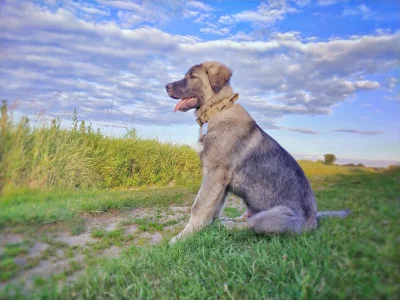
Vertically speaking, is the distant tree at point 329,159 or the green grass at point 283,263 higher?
the distant tree at point 329,159

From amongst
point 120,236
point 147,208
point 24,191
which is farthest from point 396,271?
point 147,208

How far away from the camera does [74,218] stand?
2287mm

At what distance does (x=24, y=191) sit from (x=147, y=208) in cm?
549

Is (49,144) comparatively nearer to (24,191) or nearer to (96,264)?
(24,191)

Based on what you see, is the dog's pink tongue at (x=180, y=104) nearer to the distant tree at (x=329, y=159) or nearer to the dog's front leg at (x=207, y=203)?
the dog's front leg at (x=207, y=203)

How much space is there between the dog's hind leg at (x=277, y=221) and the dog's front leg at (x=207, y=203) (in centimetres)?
69

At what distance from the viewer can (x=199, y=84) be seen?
220 inches

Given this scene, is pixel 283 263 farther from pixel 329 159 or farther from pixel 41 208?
pixel 41 208

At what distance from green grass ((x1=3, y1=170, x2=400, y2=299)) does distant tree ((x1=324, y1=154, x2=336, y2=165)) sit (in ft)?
0.61

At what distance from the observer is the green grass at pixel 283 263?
6.49 ft

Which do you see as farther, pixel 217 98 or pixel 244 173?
pixel 217 98

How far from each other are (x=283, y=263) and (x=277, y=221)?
3.00 ft

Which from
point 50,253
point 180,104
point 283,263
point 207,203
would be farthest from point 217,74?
point 50,253

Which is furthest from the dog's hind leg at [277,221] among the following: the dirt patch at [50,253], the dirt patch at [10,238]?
the dirt patch at [10,238]
